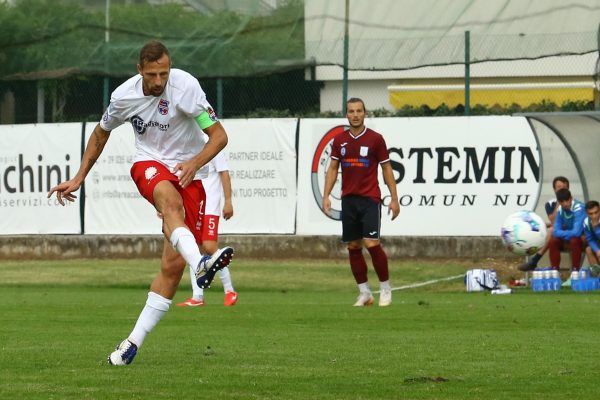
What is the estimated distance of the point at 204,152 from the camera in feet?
30.0

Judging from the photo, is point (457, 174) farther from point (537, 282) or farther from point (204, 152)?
point (204, 152)

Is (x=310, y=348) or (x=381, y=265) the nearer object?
(x=310, y=348)

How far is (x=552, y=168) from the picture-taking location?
875 inches

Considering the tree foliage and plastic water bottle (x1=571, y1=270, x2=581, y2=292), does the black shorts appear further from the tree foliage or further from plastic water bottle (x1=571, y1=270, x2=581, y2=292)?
the tree foliage

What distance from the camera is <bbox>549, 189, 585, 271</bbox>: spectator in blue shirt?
21094 mm

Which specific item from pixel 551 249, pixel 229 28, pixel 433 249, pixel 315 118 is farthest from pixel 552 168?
pixel 229 28

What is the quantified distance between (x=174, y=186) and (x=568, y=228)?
12.9 m

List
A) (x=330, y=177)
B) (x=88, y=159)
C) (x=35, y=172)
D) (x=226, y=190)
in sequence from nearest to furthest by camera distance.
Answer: (x=88, y=159) → (x=330, y=177) → (x=226, y=190) → (x=35, y=172)

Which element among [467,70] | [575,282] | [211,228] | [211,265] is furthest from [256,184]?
[211,265]

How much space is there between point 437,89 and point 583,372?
19065mm

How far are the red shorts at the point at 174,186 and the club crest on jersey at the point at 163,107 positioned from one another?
1.19ft

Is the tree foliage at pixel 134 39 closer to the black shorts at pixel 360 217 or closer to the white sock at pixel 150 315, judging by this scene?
the black shorts at pixel 360 217

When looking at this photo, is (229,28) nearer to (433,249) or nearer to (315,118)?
(315,118)

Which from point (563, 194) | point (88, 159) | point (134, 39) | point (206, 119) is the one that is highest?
point (134, 39)
